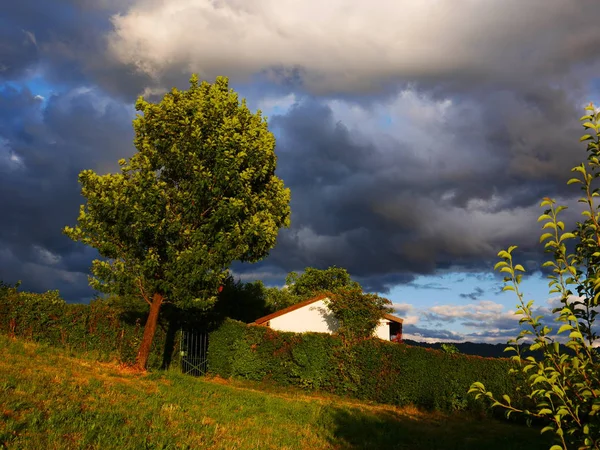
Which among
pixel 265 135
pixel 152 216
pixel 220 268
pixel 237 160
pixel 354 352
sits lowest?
pixel 354 352

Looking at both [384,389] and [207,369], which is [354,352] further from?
[207,369]

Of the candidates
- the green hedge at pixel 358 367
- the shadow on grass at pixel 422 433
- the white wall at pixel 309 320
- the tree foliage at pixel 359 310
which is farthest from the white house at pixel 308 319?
the shadow on grass at pixel 422 433

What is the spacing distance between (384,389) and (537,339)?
22627 millimetres

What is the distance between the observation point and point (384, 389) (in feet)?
79.2

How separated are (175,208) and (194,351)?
33.5 feet

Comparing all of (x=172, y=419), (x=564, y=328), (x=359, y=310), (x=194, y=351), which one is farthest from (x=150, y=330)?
(x=564, y=328)

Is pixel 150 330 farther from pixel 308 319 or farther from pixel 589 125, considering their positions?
pixel 589 125

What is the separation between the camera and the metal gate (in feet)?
86.7

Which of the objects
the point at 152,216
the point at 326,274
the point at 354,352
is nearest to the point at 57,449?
the point at 152,216

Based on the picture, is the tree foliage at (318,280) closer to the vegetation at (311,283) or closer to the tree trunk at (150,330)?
the vegetation at (311,283)

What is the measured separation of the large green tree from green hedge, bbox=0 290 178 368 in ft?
10.7

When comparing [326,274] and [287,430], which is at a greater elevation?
[326,274]

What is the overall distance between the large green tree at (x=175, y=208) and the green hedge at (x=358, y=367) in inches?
245

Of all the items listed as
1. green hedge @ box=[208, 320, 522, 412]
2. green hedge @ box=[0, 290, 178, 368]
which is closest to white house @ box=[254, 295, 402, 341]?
green hedge @ box=[208, 320, 522, 412]
